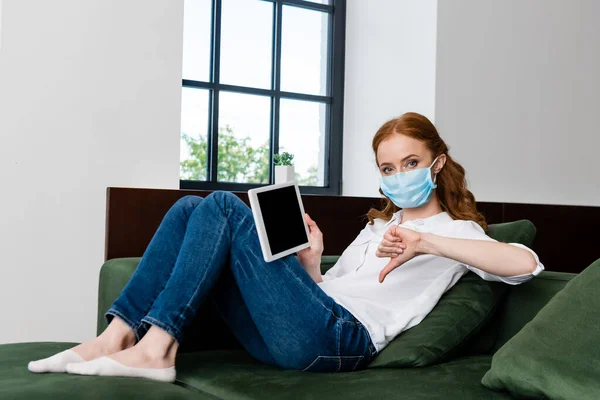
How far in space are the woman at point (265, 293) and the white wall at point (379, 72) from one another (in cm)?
159

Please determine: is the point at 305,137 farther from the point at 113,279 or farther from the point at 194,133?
the point at 113,279

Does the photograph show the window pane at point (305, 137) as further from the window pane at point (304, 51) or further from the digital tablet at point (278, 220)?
the digital tablet at point (278, 220)

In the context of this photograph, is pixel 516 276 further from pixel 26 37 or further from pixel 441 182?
pixel 26 37

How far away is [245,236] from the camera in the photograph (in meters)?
1.65

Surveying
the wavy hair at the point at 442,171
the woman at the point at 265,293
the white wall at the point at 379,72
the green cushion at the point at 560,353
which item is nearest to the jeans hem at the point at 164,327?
the woman at the point at 265,293

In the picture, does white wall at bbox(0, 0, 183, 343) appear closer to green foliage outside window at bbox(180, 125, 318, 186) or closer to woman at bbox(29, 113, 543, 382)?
green foliage outside window at bbox(180, 125, 318, 186)

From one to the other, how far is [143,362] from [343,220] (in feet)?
4.34

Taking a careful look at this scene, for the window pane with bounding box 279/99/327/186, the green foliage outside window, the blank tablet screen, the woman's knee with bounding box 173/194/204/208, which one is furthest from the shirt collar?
the window pane with bounding box 279/99/327/186

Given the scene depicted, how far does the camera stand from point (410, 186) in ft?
6.27

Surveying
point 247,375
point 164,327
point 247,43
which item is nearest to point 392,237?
point 247,375

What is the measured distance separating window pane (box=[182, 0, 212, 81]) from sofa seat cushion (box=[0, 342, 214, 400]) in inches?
76.4

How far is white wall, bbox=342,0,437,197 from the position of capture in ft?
10.9

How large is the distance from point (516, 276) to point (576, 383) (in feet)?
1.20

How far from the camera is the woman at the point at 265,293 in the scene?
5.18 ft
